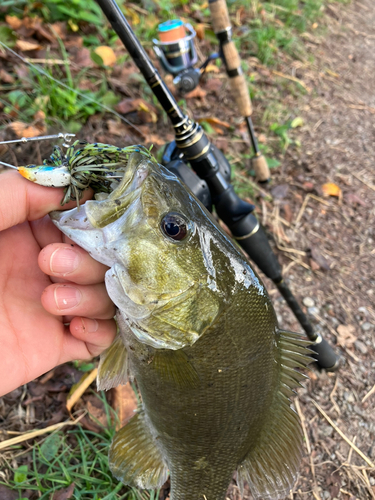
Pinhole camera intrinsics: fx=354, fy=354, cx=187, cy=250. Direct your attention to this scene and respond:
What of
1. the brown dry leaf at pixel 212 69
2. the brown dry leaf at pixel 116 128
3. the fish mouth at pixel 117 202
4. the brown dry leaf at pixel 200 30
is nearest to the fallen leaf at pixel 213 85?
the brown dry leaf at pixel 212 69

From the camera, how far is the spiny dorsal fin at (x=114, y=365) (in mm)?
1514

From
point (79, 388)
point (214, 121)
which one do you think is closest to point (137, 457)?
point (79, 388)

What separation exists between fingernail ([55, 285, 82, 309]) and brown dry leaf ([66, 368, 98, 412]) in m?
0.96

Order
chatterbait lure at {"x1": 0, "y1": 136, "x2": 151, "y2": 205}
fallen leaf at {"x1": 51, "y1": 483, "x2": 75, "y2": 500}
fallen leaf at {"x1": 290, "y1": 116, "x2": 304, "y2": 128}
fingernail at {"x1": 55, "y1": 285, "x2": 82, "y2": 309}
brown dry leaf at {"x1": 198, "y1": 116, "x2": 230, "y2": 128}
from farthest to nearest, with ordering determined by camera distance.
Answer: fallen leaf at {"x1": 290, "y1": 116, "x2": 304, "y2": 128}, brown dry leaf at {"x1": 198, "y1": 116, "x2": 230, "y2": 128}, fallen leaf at {"x1": 51, "y1": 483, "x2": 75, "y2": 500}, fingernail at {"x1": 55, "y1": 285, "x2": 82, "y2": 309}, chatterbait lure at {"x1": 0, "y1": 136, "x2": 151, "y2": 205}

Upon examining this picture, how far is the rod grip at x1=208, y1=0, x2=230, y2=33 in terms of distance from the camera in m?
2.30

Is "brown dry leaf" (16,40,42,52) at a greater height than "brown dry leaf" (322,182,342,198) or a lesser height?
greater

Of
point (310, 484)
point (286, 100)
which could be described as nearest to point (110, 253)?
point (310, 484)

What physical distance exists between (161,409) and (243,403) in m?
0.35

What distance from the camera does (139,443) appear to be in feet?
5.54

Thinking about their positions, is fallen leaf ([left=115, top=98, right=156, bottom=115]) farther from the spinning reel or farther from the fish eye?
the fish eye

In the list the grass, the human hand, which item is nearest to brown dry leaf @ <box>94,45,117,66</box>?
the human hand

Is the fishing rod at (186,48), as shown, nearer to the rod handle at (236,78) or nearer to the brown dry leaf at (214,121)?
the rod handle at (236,78)

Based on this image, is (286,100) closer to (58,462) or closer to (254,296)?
(254,296)

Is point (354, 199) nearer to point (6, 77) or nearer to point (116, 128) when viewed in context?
point (116, 128)
